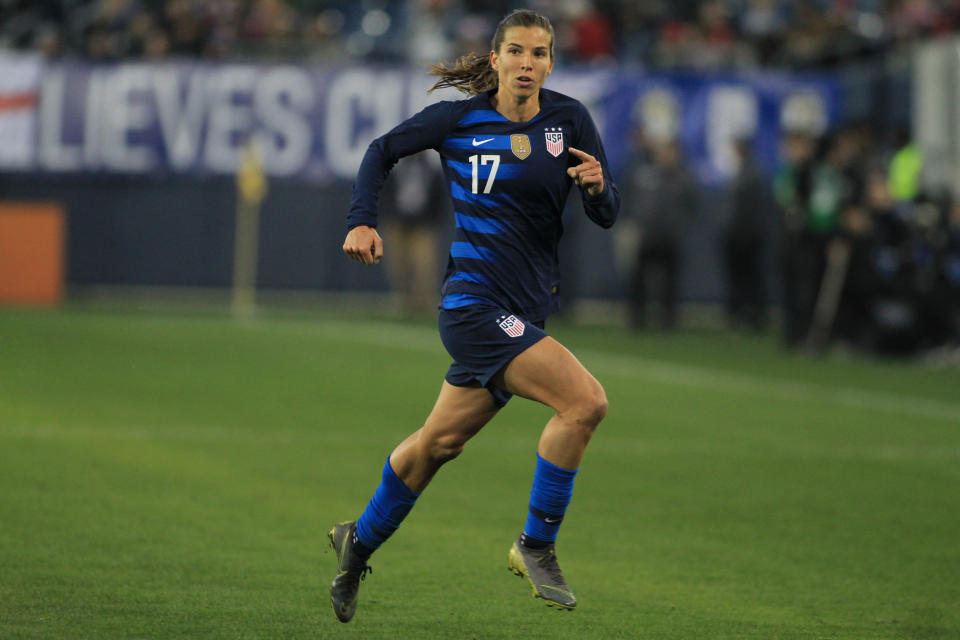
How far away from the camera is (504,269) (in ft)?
19.8

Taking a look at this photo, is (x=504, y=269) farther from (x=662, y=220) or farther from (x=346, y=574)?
(x=662, y=220)

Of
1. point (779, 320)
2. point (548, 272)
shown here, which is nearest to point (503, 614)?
point (548, 272)

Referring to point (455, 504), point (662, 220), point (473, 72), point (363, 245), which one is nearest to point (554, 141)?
point (473, 72)

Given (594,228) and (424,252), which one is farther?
(594,228)

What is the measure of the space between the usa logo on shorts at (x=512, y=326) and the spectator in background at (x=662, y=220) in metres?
15.9

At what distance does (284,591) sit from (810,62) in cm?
Result: 2036

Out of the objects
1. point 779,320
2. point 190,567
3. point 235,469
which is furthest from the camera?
point 779,320

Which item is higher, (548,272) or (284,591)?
(548,272)

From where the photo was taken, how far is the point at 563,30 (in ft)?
85.6

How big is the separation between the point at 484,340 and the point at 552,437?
16.4 inches

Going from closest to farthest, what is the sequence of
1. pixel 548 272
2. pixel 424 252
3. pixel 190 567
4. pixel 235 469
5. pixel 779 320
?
1. pixel 548 272
2. pixel 190 567
3. pixel 235 469
4. pixel 424 252
5. pixel 779 320

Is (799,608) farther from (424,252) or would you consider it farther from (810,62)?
(810,62)

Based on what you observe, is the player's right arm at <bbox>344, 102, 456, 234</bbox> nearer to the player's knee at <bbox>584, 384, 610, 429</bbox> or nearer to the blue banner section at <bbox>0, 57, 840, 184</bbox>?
the player's knee at <bbox>584, 384, 610, 429</bbox>

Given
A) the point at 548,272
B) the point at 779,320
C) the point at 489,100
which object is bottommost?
the point at 779,320
